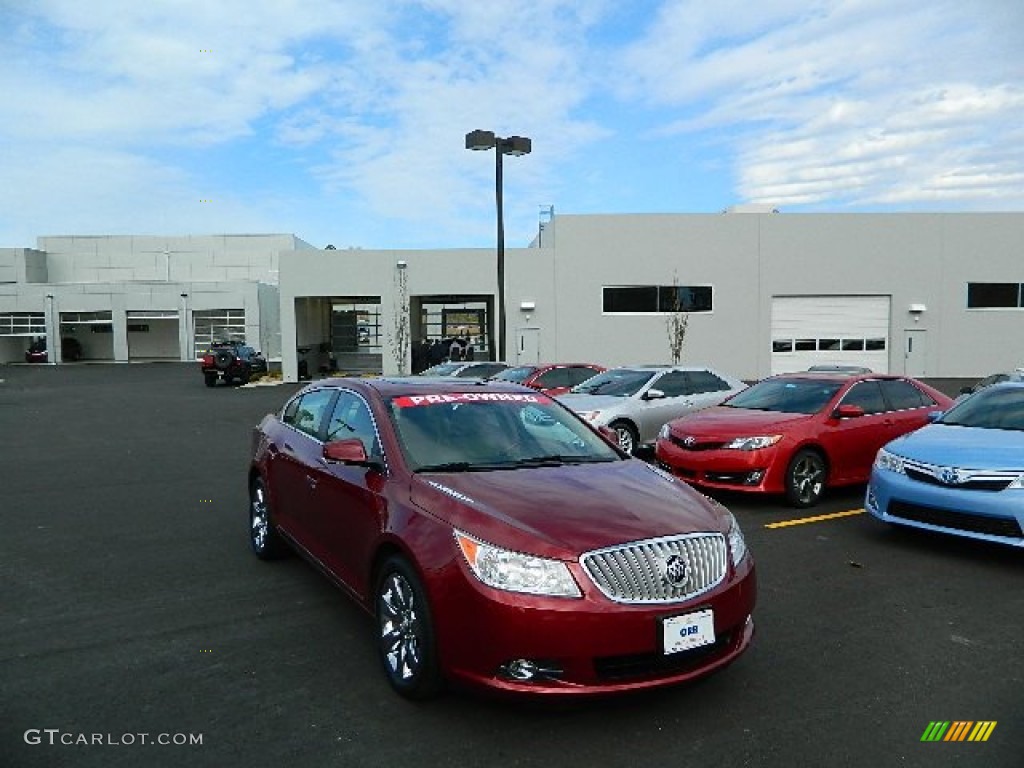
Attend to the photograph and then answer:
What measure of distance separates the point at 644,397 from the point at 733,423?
3.32 meters

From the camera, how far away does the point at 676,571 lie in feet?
11.2

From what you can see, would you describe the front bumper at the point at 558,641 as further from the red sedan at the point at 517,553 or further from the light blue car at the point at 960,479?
the light blue car at the point at 960,479

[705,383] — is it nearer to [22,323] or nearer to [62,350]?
[62,350]

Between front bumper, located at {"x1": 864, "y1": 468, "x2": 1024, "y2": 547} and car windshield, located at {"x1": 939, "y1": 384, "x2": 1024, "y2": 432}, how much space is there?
1.26 m

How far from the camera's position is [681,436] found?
8.41m

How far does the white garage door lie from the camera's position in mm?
29062

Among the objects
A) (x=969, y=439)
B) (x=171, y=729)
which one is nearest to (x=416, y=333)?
(x=969, y=439)

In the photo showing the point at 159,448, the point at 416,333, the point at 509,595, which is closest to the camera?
the point at 509,595

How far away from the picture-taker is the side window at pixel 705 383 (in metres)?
12.3

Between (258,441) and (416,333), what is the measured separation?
26.6 metres

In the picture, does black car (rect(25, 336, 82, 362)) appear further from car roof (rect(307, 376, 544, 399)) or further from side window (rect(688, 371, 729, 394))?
car roof (rect(307, 376, 544, 399))

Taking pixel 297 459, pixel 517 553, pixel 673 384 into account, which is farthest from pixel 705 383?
pixel 517 553

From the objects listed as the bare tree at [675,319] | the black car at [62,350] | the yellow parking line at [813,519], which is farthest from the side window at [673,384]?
the black car at [62,350]

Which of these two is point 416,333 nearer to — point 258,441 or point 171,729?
point 258,441
